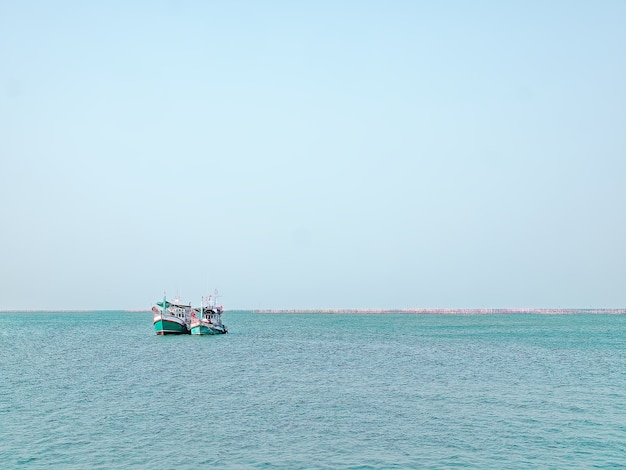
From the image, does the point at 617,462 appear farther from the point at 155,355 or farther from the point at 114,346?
the point at 114,346

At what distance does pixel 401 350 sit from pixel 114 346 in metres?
39.1

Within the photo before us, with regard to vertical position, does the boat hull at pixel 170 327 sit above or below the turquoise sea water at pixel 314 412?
above

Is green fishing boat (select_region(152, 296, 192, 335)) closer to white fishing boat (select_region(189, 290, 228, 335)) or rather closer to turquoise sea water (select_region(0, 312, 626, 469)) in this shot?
white fishing boat (select_region(189, 290, 228, 335))

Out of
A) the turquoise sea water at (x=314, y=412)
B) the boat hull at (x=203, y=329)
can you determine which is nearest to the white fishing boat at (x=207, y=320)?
the boat hull at (x=203, y=329)

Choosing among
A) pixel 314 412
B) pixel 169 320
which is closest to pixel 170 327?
pixel 169 320

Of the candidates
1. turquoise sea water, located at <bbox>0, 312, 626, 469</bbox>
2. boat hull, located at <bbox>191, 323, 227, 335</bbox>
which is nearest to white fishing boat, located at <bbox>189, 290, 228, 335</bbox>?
boat hull, located at <bbox>191, 323, 227, 335</bbox>

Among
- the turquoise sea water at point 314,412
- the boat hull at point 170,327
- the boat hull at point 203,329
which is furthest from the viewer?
the boat hull at point 170,327

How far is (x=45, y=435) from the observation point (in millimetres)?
29172

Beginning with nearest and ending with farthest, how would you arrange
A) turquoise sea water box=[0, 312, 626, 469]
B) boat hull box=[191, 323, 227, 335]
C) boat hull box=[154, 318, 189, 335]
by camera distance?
turquoise sea water box=[0, 312, 626, 469] < boat hull box=[191, 323, 227, 335] < boat hull box=[154, 318, 189, 335]

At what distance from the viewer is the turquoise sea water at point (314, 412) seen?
2578 centimetres

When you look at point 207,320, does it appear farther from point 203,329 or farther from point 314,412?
point 314,412

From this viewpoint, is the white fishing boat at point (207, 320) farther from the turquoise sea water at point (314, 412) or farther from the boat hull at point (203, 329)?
the turquoise sea water at point (314, 412)

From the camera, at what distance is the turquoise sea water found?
25781 millimetres

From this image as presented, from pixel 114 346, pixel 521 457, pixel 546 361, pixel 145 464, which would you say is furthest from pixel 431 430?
pixel 114 346
